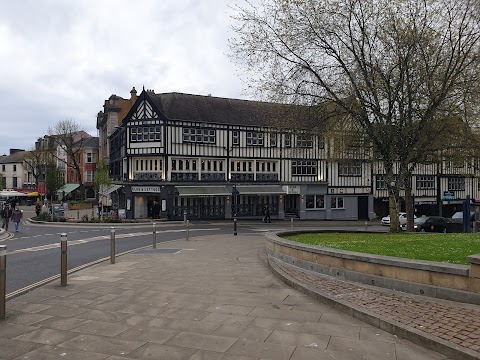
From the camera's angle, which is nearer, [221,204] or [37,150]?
[221,204]

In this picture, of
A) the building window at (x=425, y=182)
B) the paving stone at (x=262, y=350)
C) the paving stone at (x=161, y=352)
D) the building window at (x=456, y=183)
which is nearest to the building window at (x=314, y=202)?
the building window at (x=425, y=182)

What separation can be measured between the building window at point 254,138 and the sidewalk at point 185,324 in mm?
29144

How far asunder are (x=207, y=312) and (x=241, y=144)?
31.5 metres

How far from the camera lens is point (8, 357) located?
4543 millimetres

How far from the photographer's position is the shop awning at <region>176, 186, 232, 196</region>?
111ft

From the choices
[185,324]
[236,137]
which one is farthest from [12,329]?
[236,137]

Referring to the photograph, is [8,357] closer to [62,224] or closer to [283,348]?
[283,348]

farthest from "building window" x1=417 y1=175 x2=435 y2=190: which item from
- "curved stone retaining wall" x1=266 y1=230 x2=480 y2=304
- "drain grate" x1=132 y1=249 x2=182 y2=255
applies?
"curved stone retaining wall" x1=266 y1=230 x2=480 y2=304

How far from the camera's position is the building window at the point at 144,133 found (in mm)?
34469

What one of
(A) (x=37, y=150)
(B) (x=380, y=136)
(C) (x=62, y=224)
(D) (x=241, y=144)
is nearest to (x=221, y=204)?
(D) (x=241, y=144)

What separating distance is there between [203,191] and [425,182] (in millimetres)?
24869

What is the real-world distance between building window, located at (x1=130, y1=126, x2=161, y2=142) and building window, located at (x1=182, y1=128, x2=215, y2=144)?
7.63ft

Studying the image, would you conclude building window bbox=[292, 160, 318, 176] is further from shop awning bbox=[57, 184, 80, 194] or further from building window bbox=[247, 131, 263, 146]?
shop awning bbox=[57, 184, 80, 194]

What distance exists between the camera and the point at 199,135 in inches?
1405
